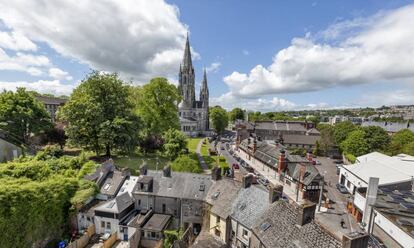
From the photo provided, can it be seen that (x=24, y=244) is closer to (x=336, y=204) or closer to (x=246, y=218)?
(x=246, y=218)

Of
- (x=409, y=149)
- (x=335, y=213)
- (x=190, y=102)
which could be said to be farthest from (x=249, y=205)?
(x=190, y=102)

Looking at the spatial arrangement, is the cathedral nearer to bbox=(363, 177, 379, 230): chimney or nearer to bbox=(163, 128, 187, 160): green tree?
bbox=(163, 128, 187, 160): green tree

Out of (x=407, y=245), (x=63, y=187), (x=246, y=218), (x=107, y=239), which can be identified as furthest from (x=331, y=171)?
(x=63, y=187)

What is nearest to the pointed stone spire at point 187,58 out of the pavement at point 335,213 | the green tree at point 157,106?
the green tree at point 157,106

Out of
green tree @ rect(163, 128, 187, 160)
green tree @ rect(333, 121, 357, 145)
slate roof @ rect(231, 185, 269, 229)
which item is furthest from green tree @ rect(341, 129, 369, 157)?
slate roof @ rect(231, 185, 269, 229)

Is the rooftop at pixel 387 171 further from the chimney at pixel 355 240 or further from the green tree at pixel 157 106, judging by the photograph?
the green tree at pixel 157 106

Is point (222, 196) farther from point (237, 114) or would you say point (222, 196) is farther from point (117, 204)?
point (237, 114)
